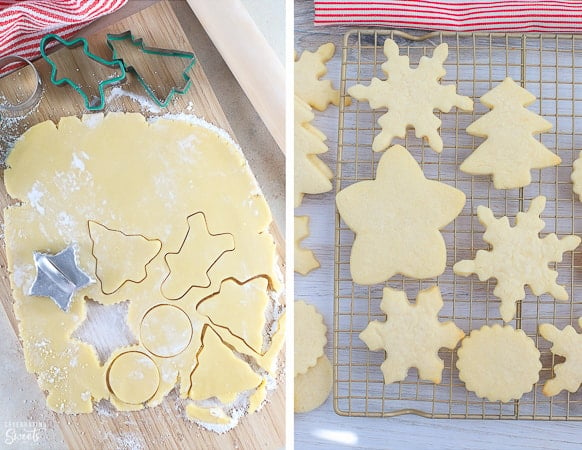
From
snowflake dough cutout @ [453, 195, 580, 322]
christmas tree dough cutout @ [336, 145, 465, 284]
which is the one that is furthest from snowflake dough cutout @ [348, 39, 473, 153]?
snowflake dough cutout @ [453, 195, 580, 322]

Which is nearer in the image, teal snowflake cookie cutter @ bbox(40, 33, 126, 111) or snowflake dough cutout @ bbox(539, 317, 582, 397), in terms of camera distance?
teal snowflake cookie cutter @ bbox(40, 33, 126, 111)

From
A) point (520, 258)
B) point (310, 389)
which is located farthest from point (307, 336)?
point (520, 258)

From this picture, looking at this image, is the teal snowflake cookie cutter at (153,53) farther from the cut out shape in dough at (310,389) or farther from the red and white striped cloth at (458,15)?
the cut out shape in dough at (310,389)

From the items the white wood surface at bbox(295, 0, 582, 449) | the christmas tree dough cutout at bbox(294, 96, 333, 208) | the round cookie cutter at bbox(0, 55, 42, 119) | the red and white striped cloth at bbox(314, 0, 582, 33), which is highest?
the red and white striped cloth at bbox(314, 0, 582, 33)

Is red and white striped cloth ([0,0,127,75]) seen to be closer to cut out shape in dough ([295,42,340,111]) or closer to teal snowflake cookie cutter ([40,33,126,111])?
teal snowflake cookie cutter ([40,33,126,111])

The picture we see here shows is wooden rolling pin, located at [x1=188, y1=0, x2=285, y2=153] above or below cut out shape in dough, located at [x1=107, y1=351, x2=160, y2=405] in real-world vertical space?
above

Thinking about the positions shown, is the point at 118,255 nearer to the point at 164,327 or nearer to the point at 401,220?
the point at 164,327

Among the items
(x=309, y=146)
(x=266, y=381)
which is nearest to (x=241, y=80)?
(x=309, y=146)
